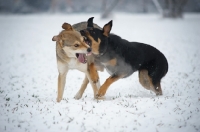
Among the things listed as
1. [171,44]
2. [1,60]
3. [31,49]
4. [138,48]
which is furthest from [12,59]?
[171,44]

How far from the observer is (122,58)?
6.02 metres

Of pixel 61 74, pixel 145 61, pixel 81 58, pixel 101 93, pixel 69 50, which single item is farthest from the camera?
pixel 145 61

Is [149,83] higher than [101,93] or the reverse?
higher

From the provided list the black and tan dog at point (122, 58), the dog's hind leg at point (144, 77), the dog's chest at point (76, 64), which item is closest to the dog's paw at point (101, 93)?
the black and tan dog at point (122, 58)

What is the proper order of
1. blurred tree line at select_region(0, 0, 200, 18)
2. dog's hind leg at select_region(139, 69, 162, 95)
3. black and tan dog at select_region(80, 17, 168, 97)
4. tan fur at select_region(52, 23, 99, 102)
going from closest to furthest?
tan fur at select_region(52, 23, 99, 102)
black and tan dog at select_region(80, 17, 168, 97)
dog's hind leg at select_region(139, 69, 162, 95)
blurred tree line at select_region(0, 0, 200, 18)

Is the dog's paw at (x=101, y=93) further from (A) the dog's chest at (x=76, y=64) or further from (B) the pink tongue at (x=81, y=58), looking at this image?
(B) the pink tongue at (x=81, y=58)

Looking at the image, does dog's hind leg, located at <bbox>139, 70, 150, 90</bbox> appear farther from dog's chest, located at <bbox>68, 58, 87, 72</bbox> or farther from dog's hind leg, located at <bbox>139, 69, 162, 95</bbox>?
dog's chest, located at <bbox>68, 58, 87, 72</bbox>

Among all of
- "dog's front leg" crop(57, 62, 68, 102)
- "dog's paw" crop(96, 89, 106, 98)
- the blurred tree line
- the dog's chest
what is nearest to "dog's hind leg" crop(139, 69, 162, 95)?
"dog's paw" crop(96, 89, 106, 98)

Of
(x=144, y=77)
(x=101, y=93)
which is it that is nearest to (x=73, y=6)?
(x=144, y=77)

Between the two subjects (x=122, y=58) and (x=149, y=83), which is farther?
(x=149, y=83)

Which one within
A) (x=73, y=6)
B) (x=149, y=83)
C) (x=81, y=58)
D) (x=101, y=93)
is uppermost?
(x=73, y=6)

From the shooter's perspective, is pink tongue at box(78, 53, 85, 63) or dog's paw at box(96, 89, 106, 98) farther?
dog's paw at box(96, 89, 106, 98)

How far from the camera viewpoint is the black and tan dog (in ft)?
18.5

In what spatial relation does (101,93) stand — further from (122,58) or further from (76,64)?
(122,58)
